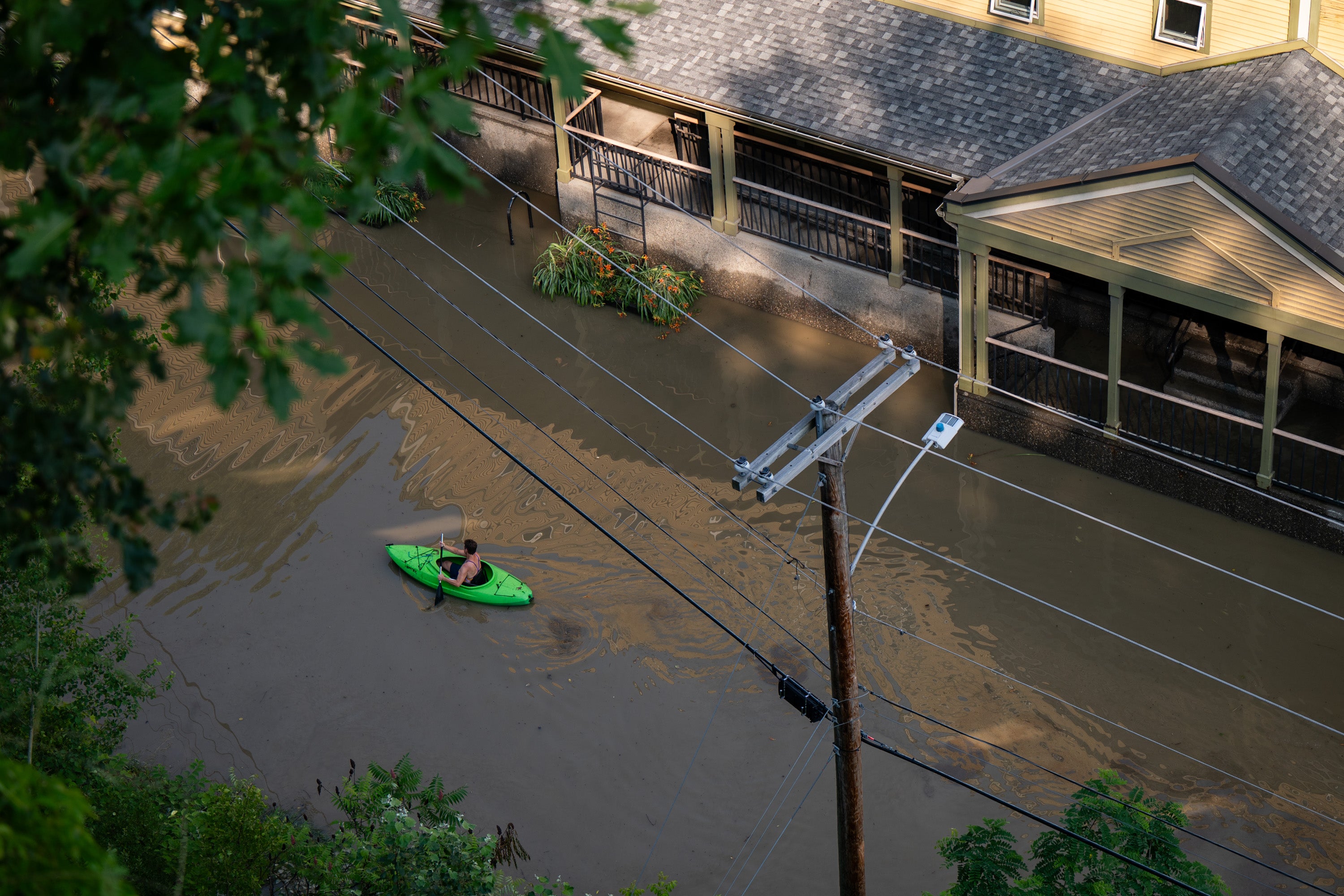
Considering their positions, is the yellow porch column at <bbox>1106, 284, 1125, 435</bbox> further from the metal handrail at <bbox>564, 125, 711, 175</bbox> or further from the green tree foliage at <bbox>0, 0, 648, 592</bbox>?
the green tree foliage at <bbox>0, 0, 648, 592</bbox>

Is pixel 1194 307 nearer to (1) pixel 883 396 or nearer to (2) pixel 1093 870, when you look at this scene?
(1) pixel 883 396

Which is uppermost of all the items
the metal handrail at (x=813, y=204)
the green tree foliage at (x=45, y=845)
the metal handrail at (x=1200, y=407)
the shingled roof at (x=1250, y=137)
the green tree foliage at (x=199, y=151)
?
the green tree foliage at (x=199, y=151)

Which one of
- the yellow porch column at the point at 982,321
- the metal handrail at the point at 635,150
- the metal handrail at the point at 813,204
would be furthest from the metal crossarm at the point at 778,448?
the metal handrail at the point at 635,150

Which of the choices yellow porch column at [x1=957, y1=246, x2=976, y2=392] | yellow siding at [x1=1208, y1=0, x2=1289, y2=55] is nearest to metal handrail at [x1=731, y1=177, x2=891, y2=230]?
yellow porch column at [x1=957, y1=246, x2=976, y2=392]

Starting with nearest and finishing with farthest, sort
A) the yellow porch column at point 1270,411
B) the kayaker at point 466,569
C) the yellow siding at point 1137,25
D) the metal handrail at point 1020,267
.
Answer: the yellow porch column at point 1270,411, the yellow siding at point 1137,25, the kayaker at point 466,569, the metal handrail at point 1020,267

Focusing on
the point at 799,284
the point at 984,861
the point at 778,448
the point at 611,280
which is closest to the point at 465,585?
the point at 611,280

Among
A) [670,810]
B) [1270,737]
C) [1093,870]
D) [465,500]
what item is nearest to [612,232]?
[465,500]

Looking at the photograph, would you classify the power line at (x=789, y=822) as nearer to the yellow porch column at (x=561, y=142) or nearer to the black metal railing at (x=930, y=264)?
the black metal railing at (x=930, y=264)
